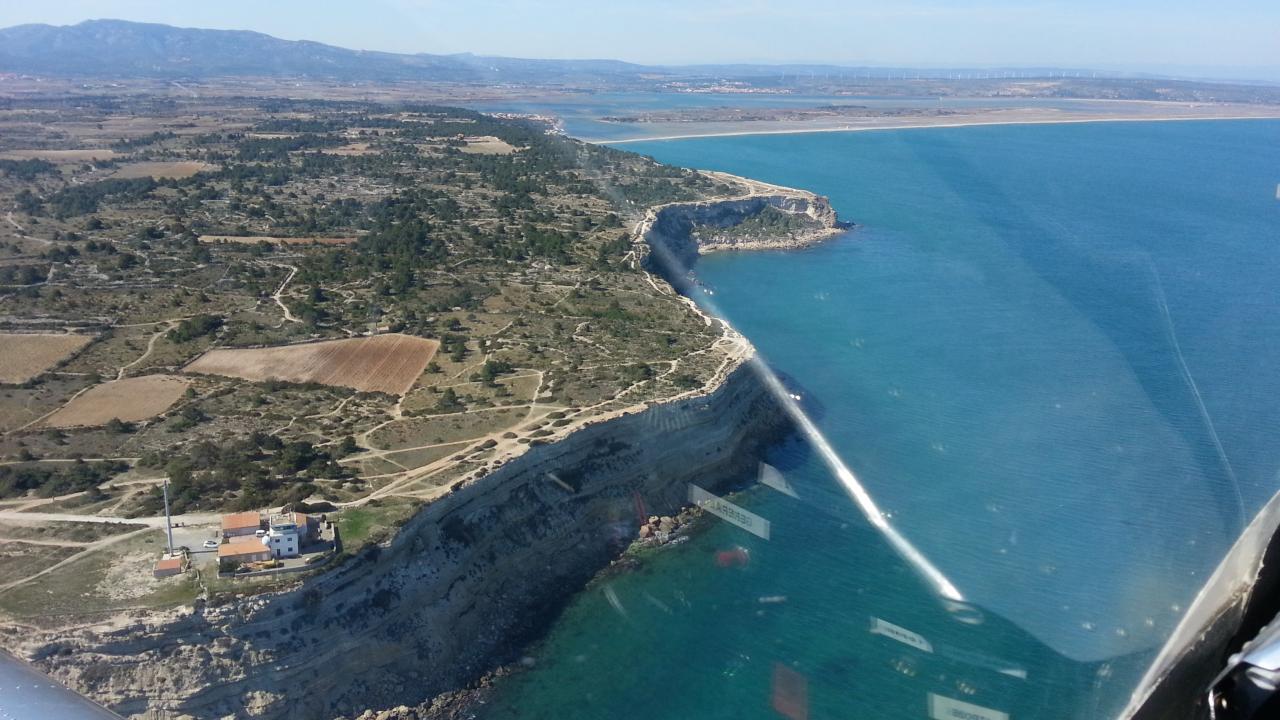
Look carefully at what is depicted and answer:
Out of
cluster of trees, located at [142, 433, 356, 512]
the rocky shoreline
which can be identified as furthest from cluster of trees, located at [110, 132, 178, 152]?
the rocky shoreline

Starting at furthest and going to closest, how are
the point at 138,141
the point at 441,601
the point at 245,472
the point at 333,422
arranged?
1. the point at 138,141
2. the point at 333,422
3. the point at 245,472
4. the point at 441,601

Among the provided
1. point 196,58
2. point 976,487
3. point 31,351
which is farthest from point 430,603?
point 196,58

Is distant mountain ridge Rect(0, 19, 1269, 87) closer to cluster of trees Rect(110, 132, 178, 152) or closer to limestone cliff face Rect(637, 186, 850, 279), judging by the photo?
cluster of trees Rect(110, 132, 178, 152)

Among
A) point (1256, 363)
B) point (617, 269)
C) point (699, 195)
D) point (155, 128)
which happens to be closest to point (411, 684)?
point (617, 269)

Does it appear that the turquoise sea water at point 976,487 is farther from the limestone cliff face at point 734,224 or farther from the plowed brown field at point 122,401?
the plowed brown field at point 122,401

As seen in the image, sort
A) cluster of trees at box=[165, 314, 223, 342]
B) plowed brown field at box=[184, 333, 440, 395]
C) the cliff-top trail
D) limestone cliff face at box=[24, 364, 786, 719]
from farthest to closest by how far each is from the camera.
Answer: cluster of trees at box=[165, 314, 223, 342]
plowed brown field at box=[184, 333, 440, 395]
the cliff-top trail
limestone cliff face at box=[24, 364, 786, 719]

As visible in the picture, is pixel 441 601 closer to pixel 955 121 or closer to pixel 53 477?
pixel 53 477
